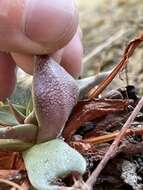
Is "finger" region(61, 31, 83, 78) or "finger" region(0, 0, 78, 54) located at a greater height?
"finger" region(0, 0, 78, 54)

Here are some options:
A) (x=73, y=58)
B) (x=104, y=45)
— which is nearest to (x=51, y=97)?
(x=73, y=58)

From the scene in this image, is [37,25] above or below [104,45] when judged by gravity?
above

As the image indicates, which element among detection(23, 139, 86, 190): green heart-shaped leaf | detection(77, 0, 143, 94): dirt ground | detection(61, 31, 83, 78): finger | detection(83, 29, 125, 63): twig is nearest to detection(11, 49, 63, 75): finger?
detection(61, 31, 83, 78): finger

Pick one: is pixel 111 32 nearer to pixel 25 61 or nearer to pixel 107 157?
pixel 25 61

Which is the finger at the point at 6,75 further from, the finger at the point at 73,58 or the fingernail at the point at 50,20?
the fingernail at the point at 50,20

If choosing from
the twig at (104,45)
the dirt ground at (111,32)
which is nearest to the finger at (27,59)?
the dirt ground at (111,32)

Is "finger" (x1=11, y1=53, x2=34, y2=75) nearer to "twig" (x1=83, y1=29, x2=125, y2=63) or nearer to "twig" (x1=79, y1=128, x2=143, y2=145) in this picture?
"twig" (x1=79, y1=128, x2=143, y2=145)
